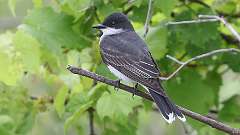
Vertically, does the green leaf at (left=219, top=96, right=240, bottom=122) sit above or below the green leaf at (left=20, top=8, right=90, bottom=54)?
below

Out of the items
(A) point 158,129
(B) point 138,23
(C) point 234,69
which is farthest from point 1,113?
(A) point 158,129

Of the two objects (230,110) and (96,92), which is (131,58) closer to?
(96,92)

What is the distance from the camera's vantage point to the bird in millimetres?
3623

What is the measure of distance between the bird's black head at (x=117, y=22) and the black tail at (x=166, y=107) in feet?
2.49

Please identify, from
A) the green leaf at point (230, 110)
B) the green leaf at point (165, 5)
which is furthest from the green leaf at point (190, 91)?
the green leaf at point (165, 5)

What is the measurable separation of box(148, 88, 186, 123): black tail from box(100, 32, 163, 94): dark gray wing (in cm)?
3

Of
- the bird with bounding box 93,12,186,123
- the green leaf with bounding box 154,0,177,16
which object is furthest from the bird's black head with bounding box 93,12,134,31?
the green leaf with bounding box 154,0,177,16

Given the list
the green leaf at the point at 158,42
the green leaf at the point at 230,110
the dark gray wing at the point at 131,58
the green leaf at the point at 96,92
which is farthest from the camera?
the green leaf at the point at 230,110

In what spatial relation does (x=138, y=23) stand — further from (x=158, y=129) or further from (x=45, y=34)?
(x=158, y=129)

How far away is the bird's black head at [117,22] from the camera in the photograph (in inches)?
169

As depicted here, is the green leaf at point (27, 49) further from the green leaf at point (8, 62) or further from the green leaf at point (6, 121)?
the green leaf at point (6, 121)

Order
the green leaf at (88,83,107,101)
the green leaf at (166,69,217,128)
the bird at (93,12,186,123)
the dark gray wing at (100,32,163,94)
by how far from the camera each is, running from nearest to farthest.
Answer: the bird at (93,12,186,123)
the dark gray wing at (100,32,163,94)
the green leaf at (88,83,107,101)
the green leaf at (166,69,217,128)

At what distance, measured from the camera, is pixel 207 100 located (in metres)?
4.68

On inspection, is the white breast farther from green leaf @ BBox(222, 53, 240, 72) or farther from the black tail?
green leaf @ BBox(222, 53, 240, 72)
